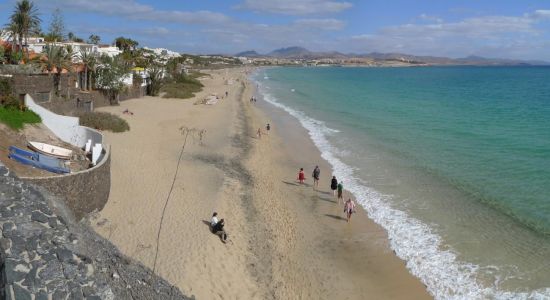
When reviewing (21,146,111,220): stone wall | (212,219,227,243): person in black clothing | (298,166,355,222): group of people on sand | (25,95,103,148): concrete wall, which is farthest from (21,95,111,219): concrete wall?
(298,166,355,222): group of people on sand

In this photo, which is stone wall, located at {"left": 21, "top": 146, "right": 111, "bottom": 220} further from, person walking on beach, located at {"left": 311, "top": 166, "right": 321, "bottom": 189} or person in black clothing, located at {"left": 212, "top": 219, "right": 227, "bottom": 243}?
person walking on beach, located at {"left": 311, "top": 166, "right": 321, "bottom": 189}

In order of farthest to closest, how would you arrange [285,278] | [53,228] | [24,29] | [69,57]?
[24,29] < [69,57] < [285,278] < [53,228]

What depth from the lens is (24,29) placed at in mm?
38094

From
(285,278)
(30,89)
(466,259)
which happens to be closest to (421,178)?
(466,259)

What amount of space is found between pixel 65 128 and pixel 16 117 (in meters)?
2.03

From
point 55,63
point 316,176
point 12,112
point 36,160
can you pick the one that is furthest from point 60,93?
point 316,176

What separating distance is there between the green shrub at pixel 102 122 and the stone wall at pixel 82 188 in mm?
10853

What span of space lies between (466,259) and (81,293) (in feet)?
36.8

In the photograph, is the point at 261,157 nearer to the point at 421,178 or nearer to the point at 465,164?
the point at 421,178

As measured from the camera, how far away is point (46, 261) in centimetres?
629

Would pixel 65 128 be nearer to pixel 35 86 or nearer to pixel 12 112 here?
pixel 12 112

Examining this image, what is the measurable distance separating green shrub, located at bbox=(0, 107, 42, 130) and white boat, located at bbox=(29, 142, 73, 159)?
1378 millimetres

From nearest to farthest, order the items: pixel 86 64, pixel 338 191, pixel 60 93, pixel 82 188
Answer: pixel 82 188, pixel 338 191, pixel 60 93, pixel 86 64

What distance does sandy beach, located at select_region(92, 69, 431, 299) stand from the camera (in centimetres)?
1214
